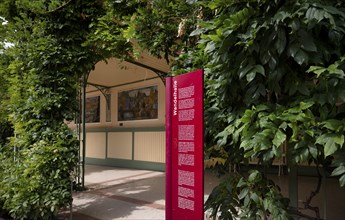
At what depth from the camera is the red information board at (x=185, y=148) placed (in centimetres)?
215

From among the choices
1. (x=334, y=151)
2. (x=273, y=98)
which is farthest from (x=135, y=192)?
(x=334, y=151)

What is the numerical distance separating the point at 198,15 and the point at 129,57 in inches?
79.8

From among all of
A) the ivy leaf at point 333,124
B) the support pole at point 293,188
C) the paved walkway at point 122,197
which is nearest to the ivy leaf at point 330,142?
the ivy leaf at point 333,124

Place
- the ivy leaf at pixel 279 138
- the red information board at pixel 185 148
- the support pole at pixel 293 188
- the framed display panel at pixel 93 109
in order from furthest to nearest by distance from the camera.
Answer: the framed display panel at pixel 93 109 < the support pole at pixel 293 188 < the red information board at pixel 185 148 < the ivy leaf at pixel 279 138

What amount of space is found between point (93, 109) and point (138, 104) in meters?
2.93

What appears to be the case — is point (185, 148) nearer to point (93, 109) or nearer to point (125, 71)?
point (125, 71)

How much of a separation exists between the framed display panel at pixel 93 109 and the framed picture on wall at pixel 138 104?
1434 millimetres

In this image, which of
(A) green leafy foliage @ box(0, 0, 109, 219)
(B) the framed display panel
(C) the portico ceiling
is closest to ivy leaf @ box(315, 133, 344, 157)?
(A) green leafy foliage @ box(0, 0, 109, 219)

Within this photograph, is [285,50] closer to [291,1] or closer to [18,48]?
[291,1]

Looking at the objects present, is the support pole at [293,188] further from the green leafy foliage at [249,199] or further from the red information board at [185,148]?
the red information board at [185,148]

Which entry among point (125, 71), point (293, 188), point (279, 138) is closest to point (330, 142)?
point (279, 138)

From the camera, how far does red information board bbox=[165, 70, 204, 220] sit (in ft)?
7.04

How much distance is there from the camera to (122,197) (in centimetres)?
604

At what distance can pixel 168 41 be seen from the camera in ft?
11.2
